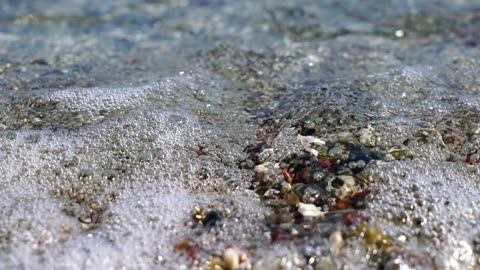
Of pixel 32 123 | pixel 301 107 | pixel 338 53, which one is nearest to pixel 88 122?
pixel 32 123

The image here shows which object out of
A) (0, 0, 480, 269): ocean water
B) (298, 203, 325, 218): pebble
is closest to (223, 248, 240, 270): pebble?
(0, 0, 480, 269): ocean water

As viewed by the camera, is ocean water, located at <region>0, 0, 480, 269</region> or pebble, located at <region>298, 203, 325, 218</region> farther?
pebble, located at <region>298, 203, 325, 218</region>

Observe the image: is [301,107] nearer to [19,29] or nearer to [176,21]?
[176,21]

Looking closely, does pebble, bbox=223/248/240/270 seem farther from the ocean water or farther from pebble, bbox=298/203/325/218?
pebble, bbox=298/203/325/218

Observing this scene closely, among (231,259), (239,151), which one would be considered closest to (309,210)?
(231,259)

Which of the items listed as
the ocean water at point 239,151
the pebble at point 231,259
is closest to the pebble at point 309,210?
the ocean water at point 239,151

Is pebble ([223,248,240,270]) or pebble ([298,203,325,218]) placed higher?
pebble ([298,203,325,218])

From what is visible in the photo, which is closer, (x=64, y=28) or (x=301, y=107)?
(x=301, y=107)

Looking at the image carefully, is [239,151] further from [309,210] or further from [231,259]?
[231,259]
